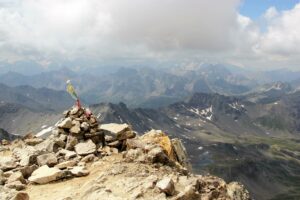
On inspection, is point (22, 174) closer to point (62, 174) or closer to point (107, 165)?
point (62, 174)

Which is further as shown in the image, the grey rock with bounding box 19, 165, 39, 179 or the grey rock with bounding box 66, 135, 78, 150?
the grey rock with bounding box 66, 135, 78, 150

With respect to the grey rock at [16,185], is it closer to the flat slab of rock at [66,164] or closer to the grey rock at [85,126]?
the flat slab of rock at [66,164]

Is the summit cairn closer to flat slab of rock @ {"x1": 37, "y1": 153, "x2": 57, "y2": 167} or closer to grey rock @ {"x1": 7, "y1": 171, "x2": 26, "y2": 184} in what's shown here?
flat slab of rock @ {"x1": 37, "y1": 153, "x2": 57, "y2": 167}

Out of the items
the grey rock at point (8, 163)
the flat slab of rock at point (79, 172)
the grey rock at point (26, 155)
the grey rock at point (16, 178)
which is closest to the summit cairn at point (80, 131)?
the grey rock at point (26, 155)

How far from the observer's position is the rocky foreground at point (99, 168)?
A: 2567 cm

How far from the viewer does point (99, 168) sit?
30953mm

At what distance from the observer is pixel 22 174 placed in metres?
31.1

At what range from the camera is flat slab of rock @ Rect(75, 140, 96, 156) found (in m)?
34.0

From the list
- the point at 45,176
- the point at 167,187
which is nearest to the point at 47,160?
the point at 45,176

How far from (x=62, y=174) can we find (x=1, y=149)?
1401cm

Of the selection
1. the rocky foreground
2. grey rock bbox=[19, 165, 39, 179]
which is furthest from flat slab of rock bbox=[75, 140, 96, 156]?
grey rock bbox=[19, 165, 39, 179]

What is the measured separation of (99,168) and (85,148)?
4.01m

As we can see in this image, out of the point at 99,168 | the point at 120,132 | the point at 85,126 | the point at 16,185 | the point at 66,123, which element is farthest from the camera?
the point at 120,132

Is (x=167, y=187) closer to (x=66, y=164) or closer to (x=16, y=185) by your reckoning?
(x=66, y=164)
